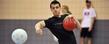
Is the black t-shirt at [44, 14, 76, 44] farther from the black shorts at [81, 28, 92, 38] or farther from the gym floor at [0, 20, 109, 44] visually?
the gym floor at [0, 20, 109, 44]

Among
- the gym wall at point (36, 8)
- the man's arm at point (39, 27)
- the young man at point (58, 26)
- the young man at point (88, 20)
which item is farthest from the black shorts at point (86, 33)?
the man's arm at point (39, 27)

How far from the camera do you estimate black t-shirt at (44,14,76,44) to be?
6.96 m

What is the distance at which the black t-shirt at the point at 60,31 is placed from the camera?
6.96 metres

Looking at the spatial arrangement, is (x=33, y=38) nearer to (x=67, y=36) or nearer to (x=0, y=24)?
(x=0, y=24)

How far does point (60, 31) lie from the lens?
705cm

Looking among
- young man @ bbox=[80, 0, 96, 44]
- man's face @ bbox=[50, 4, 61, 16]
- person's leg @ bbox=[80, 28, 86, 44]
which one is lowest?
person's leg @ bbox=[80, 28, 86, 44]

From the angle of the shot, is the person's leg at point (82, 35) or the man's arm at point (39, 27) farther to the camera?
the person's leg at point (82, 35)

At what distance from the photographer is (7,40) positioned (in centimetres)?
1309

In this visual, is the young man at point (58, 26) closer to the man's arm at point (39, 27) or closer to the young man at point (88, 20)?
the man's arm at point (39, 27)

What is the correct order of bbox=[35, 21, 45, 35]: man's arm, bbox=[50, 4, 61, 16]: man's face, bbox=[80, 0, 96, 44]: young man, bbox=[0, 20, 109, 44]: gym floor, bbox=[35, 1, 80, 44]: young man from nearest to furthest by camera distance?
bbox=[35, 21, 45, 35]: man's arm
bbox=[50, 4, 61, 16]: man's face
bbox=[35, 1, 80, 44]: young man
bbox=[80, 0, 96, 44]: young man
bbox=[0, 20, 109, 44]: gym floor

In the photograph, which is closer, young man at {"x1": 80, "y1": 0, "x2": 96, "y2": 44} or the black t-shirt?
the black t-shirt

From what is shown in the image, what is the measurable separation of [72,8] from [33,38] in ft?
6.33

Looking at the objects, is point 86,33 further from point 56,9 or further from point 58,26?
point 56,9

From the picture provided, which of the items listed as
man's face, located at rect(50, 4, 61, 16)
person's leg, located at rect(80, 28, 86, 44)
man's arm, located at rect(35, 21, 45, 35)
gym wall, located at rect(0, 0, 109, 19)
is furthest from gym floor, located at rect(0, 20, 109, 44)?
man's face, located at rect(50, 4, 61, 16)
